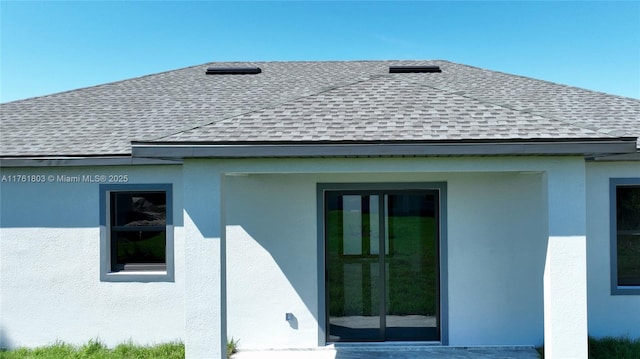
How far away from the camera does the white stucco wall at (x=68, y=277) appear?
689 centimetres

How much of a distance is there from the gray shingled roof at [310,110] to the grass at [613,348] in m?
3.49

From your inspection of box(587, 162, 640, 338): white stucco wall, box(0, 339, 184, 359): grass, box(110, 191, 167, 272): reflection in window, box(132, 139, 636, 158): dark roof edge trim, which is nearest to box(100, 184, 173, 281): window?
box(110, 191, 167, 272): reflection in window

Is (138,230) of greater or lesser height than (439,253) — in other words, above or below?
above

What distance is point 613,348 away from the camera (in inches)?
243

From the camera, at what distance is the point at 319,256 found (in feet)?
22.4

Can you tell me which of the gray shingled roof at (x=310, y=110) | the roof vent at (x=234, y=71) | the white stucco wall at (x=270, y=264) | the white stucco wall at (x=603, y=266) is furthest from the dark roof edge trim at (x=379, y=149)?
the roof vent at (x=234, y=71)

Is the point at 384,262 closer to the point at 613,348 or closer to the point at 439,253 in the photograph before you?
the point at 439,253

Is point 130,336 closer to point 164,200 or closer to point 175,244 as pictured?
point 175,244

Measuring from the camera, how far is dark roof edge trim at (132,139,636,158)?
4.37m

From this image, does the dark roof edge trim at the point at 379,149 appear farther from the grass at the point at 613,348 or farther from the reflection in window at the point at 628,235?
the grass at the point at 613,348

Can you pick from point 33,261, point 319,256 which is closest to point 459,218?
point 319,256

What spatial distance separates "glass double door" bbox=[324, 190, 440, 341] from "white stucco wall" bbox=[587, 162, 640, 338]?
269cm

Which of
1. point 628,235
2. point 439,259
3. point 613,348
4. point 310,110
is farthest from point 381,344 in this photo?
point 628,235

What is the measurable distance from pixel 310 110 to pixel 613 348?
624 centimetres
